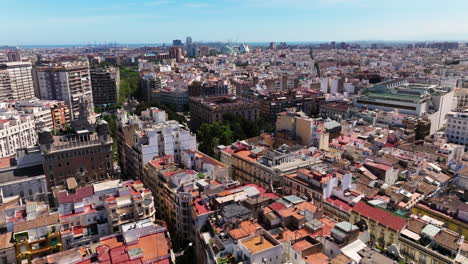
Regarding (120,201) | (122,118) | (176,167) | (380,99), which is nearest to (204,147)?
(122,118)

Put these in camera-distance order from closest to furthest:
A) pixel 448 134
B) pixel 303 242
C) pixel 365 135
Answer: pixel 303 242 → pixel 365 135 → pixel 448 134

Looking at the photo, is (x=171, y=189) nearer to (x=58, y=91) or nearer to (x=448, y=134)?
(x=448, y=134)

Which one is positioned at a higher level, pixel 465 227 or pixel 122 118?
pixel 122 118

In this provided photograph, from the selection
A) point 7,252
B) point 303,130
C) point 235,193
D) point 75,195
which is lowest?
point 7,252

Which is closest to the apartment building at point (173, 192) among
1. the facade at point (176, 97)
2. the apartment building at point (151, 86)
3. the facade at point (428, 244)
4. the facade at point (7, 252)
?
the facade at point (7, 252)

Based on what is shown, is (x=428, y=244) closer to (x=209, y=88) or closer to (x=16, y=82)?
(x=209, y=88)

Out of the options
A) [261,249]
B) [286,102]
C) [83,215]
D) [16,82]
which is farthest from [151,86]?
[261,249]

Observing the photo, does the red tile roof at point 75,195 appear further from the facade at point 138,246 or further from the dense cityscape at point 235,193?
the facade at point 138,246
